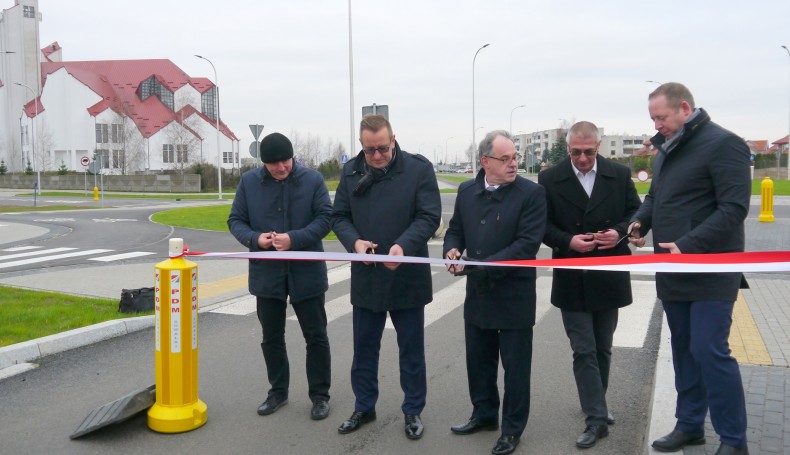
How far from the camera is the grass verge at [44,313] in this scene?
23.0 ft

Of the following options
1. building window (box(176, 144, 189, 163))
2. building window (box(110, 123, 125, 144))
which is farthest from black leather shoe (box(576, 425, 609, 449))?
building window (box(110, 123, 125, 144))

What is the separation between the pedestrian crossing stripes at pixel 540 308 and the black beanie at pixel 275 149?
314cm

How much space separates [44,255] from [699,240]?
14.6 metres

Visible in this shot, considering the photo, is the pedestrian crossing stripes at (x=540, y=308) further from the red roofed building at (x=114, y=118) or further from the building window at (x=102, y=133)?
the building window at (x=102, y=133)

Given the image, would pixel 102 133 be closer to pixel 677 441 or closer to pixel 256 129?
pixel 256 129

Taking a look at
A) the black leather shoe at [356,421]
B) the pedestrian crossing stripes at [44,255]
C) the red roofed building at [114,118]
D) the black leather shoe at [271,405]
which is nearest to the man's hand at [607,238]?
the black leather shoe at [356,421]

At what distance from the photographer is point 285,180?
5.07 metres

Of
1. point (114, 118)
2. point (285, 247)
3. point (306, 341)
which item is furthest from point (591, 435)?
point (114, 118)

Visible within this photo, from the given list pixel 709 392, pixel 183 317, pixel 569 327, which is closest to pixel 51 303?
pixel 183 317

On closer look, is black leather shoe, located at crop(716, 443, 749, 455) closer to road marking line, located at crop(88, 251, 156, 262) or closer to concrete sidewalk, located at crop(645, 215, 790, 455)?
concrete sidewalk, located at crop(645, 215, 790, 455)

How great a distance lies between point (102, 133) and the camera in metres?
70.8

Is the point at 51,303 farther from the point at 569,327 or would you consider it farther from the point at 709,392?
A: the point at 709,392

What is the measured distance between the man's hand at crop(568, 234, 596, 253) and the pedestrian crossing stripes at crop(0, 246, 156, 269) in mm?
11862

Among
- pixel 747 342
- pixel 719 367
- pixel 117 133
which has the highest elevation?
pixel 117 133
